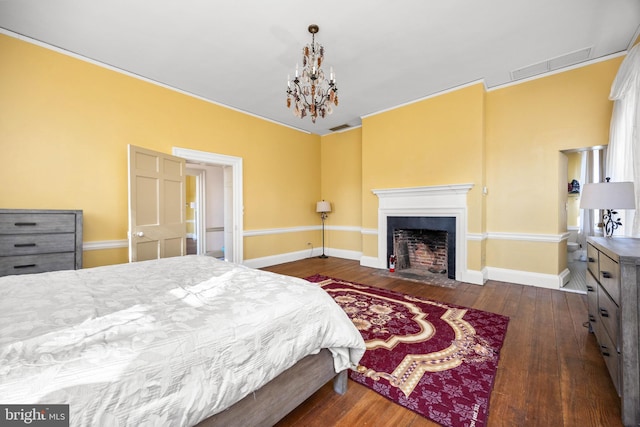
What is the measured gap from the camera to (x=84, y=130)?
3041 mm

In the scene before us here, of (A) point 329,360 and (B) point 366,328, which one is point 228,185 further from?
(A) point 329,360

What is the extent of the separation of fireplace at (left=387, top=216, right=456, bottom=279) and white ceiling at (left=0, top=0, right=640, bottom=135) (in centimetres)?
220

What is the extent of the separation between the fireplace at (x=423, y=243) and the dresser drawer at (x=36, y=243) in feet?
14.5

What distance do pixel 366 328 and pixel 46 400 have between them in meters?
2.18

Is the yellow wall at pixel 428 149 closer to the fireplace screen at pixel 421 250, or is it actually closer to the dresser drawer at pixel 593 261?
the fireplace screen at pixel 421 250

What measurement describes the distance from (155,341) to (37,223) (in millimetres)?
2652

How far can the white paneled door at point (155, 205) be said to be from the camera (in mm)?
3086

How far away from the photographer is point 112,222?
324 cm

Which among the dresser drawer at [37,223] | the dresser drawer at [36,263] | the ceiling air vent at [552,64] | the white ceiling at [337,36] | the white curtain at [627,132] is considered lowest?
the dresser drawer at [36,263]

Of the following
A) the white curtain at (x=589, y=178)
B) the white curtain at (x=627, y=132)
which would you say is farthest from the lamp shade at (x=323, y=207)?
the white curtain at (x=589, y=178)

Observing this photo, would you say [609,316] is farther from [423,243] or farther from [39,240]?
[39,240]

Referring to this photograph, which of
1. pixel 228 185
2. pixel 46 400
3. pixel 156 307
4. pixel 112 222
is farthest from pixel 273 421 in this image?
pixel 228 185

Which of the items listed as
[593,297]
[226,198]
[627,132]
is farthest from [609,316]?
[226,198]

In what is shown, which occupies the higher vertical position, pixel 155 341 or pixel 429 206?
pixel 429 206
